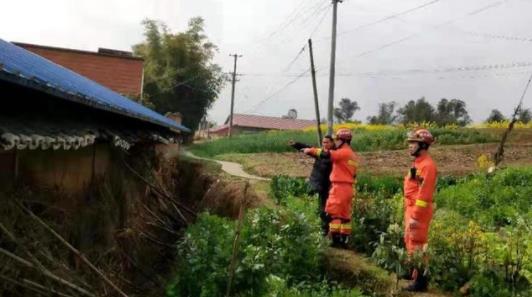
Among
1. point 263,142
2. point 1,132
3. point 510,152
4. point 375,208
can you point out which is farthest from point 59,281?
point 263,142

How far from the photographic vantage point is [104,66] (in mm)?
25188

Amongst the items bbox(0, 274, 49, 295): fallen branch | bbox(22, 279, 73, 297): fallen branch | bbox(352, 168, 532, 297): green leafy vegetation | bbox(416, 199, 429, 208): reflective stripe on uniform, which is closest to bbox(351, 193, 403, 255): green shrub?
bbox(352, 168, 532, 297): green leafy vegetation

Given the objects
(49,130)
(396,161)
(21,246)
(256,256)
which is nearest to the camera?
(21,246)

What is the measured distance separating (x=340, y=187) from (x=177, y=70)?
105 ft

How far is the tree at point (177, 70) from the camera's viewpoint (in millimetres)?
38625

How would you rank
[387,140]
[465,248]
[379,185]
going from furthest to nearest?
1. [387,140]
2. [379,185]
3. [465,248]

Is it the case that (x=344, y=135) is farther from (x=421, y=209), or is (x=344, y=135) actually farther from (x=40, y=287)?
(x=40, y=287)

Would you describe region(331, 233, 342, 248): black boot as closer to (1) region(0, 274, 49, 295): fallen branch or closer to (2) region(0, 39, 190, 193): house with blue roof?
(2) region(0, 39, 190, 193): house with blue roof

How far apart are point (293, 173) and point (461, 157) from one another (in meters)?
7.30

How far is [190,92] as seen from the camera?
40.7 m

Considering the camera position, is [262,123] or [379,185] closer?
[379,185]

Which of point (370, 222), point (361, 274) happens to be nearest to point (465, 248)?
point (361, 274)

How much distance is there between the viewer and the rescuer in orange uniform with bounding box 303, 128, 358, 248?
25.7 feet

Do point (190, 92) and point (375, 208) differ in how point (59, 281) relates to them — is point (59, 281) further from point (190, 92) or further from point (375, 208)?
point (190, 92)
